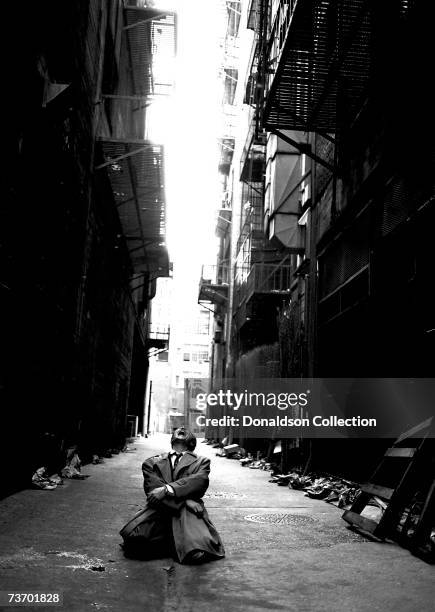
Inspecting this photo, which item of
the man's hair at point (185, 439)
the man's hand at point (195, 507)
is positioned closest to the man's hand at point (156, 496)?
the man's hand at point (195, 507)

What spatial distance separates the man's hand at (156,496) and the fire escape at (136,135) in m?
9.00

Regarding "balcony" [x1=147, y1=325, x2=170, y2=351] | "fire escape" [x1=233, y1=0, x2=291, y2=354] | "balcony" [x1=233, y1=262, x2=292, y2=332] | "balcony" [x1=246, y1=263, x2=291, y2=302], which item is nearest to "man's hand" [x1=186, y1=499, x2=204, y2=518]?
"fire escape" [x1=233, y1=0, x2=291, y2=354]

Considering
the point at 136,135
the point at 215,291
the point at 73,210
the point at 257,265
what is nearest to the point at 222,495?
the point at 73,210

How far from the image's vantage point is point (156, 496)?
194 inches

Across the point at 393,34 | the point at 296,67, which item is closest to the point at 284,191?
the point at 296,67

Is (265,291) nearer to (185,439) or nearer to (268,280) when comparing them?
(268,280)

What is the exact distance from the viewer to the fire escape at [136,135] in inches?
513

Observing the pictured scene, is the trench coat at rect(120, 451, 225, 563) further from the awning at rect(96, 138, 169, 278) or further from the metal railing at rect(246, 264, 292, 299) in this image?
the metal railing at rect(246, 264, 292, 299)

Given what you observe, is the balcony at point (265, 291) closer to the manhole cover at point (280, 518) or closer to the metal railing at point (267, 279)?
the metal railing at point (267, 279)

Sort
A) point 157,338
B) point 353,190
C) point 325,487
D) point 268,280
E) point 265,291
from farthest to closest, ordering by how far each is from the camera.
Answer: point 157,338
point 268,280
point 265,291
point 353,190
point 325,487

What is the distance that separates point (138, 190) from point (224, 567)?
11675mm

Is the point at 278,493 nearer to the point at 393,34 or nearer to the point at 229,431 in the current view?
the point at 393,34

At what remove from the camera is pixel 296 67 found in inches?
385

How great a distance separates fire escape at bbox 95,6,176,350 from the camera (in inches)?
513
